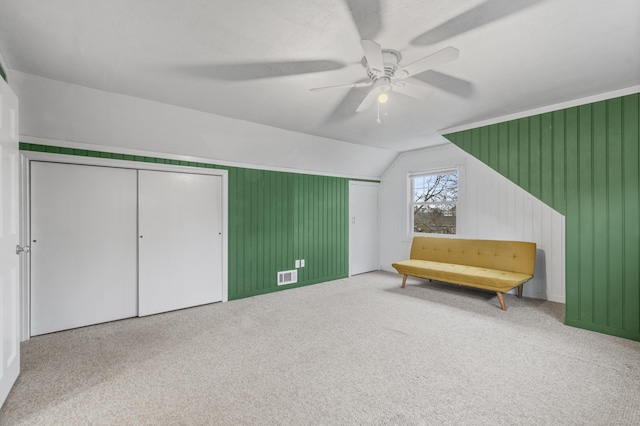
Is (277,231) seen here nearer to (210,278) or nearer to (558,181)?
(210,278)

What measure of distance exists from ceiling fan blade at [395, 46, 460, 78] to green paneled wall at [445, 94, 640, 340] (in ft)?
7.62

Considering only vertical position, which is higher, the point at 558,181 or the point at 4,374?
the point at 558,181

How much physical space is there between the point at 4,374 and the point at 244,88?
2.74 meters

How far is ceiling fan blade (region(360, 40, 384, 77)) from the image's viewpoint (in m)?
1.77

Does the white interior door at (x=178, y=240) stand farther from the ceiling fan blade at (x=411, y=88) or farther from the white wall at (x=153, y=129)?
the ceiling fan blade at (x=411, y=88)

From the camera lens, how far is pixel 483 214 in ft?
15.5

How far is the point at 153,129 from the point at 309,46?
2.25 m

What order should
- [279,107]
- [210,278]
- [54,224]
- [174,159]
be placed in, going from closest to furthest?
[54,224] → [279,107] → [174,159] → [210,278]

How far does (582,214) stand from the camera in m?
3.18

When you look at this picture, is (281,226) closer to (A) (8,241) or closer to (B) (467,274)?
(B) (467,274)

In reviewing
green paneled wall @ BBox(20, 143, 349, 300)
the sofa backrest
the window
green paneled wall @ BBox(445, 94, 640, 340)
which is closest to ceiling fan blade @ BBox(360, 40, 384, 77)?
green paneled wall @ BBox(445, 94, 640, 340)

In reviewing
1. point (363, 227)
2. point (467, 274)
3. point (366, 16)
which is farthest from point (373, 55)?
point (363, 227)

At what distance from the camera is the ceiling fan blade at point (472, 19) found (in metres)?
1.72

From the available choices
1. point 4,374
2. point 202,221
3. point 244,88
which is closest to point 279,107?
point 244,88
